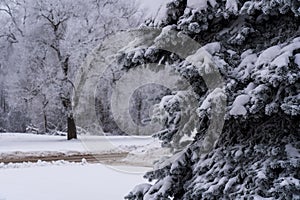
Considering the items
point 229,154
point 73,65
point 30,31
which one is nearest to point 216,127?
point 229,154

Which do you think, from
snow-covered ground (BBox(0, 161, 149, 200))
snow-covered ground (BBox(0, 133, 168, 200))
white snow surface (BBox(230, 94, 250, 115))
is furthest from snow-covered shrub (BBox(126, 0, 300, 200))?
snow-covered ground (BBox(0, 161, 149, 200))

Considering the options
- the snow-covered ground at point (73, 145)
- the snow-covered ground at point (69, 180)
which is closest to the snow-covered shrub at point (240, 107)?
the snow-covered ground at point (69, 180)

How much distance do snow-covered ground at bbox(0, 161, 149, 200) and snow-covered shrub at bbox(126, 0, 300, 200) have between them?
366 centimetres

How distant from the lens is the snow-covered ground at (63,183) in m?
7.02

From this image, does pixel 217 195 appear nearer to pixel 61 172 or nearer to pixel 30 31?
pixel 61 172

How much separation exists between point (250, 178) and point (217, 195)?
1.04 feet

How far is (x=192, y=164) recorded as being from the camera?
3361 millimetres

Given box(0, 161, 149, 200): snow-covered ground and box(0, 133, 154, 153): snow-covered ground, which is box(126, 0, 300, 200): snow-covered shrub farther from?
box(0, 133, 154, 153): snow-covered ground

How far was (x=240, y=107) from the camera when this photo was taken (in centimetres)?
268

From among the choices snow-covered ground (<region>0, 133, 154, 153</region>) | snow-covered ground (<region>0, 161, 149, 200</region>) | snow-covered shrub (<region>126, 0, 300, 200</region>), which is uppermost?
snow-covered shrub (<region>126, 0, 300, 200</region>)

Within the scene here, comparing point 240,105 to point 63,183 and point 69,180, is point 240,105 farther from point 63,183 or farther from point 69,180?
point 69,180

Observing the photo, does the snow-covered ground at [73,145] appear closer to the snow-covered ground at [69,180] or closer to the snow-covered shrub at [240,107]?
the snow-covered ground at [69,180]

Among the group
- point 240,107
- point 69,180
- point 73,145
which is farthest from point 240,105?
point 73,145

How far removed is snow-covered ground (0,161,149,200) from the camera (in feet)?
23.0
